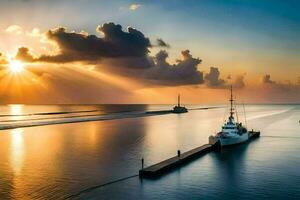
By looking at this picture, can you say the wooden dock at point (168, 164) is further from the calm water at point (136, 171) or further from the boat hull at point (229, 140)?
the boat hull at point (229, 140)

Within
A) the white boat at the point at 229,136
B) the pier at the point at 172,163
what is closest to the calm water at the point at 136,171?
the pier at the point at 172,163

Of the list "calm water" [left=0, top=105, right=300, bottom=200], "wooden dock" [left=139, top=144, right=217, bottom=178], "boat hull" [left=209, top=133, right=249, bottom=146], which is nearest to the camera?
"calm water" [left=0, top=105, right=300, bottom=200]

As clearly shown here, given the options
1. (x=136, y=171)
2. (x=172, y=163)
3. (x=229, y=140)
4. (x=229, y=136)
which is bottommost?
(x=136, y=171)

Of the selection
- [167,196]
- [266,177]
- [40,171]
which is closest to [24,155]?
[40,171]

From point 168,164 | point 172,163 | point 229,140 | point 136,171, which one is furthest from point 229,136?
point 136,171

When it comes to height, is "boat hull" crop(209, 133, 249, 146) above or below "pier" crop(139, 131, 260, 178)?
above

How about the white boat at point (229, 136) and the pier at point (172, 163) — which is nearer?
the pier at point (172, 163)

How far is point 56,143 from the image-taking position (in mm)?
92062

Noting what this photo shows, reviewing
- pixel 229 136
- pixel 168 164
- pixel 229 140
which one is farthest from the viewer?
pixel 229 136

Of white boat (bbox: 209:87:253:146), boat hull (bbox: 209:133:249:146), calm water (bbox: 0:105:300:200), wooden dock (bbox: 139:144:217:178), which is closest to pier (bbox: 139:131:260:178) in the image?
wooden dock (bbox: 139:144:217:178)

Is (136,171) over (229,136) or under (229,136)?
under

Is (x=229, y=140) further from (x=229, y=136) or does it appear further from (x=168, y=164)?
(x=168, y=164)

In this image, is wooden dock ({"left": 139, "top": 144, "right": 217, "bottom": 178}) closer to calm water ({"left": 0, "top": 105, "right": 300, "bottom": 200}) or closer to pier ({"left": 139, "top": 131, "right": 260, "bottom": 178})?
pier ({"left": 139, "top": 131, "right": 260, "bottom": 178})

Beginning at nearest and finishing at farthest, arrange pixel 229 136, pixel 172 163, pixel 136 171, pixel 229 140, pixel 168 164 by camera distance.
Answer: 1. pixel 136 171
2. pixel 168 164
3. pixel 172 163
4. pixel 229 140
5. pixel 229 136
